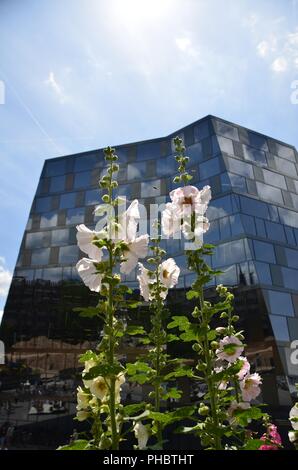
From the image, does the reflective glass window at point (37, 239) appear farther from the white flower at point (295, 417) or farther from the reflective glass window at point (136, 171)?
the white flower at point (295, 417)

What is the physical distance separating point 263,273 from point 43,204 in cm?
1780

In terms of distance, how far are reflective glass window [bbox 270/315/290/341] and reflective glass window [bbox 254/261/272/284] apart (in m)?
1.96

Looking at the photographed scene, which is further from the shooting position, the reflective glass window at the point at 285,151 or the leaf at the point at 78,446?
the reflective glass window at the point at 285,151

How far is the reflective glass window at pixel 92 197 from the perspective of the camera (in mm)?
27781

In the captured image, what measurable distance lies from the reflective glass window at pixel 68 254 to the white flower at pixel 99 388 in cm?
2447

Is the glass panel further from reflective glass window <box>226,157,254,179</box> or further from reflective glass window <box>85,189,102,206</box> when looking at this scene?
reflective glass window <box>85,189,102,206</box>

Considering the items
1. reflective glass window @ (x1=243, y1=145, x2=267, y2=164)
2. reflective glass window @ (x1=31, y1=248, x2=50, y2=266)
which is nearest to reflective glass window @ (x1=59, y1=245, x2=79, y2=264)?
reflective glass window @ (x1=31, y1=248, x2=50, y2=266)

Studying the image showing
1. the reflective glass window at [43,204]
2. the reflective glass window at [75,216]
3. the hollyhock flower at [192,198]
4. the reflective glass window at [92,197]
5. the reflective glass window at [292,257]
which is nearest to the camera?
the hollyhock flower at [192,198]

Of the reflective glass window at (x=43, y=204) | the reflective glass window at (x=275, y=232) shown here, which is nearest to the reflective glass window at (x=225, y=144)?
the reflective glass window at (x=275, y=232)

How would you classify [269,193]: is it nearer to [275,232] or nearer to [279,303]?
[275,232]

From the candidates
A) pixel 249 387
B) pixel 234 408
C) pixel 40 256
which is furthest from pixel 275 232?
pixel 234 408
